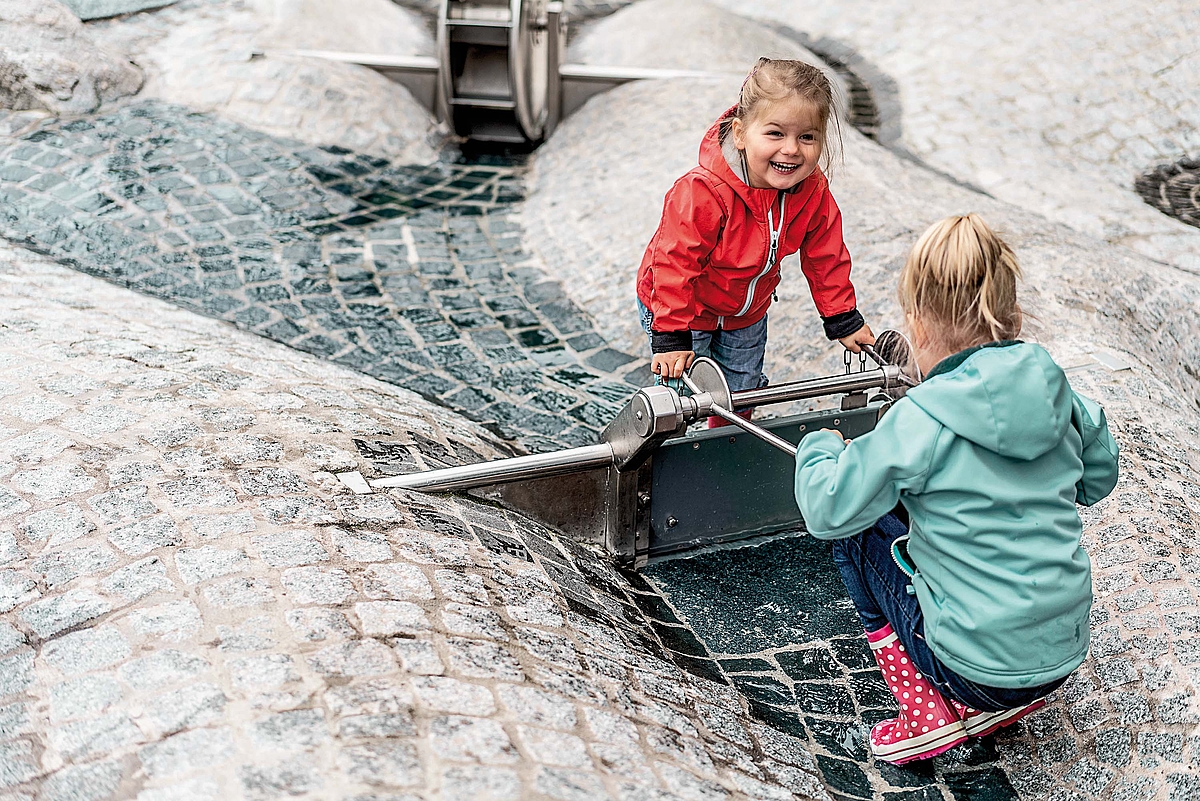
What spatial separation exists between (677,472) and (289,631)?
4.84 ft

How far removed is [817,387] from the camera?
3352mm

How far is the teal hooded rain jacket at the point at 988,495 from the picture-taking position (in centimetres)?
220

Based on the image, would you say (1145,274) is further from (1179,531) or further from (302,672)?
(302,672)

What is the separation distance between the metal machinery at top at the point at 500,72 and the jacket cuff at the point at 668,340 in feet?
14.7

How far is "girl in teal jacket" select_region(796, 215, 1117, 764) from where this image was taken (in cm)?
221

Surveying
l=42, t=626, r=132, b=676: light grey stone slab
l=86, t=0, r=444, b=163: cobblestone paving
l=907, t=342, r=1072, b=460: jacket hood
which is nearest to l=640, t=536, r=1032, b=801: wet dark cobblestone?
l=907, t=342, r=1072, b=460: jacket hood

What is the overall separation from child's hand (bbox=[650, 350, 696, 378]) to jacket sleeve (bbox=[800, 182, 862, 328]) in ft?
1.66

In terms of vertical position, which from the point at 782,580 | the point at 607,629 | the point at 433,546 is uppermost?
the point at 433,546

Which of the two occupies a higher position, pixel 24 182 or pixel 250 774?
pixel 250 774

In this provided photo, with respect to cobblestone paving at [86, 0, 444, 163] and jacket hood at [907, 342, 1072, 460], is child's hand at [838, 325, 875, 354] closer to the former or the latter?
jacket hood at [907, 342, 1072, 460]

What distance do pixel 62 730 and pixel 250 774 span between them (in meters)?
0.45

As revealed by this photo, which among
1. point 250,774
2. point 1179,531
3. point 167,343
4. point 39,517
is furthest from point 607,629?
point 167,343

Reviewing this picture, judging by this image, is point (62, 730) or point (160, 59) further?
point (160, 59)

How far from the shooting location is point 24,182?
21.6ft
